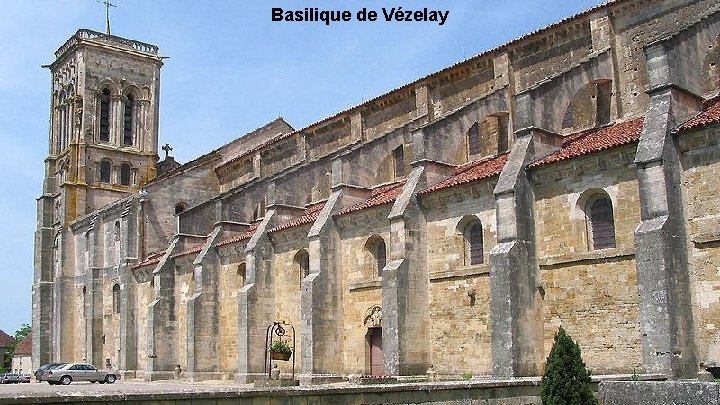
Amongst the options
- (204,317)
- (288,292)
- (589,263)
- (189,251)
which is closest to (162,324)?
(189,251)

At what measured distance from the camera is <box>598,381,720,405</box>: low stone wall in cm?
1103

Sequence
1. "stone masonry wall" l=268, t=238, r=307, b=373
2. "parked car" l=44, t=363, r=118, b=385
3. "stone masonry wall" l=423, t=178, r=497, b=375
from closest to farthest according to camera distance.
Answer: "stone masonry wall" l=423, t=178, r=497, b=375
"stone masonry wall" l=268, t=238, r=307, b=373
"parked car" l=44, t=363, r=118, b=385

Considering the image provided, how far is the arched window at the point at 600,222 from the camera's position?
859 inches

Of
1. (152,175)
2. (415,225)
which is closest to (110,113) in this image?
(152,175)

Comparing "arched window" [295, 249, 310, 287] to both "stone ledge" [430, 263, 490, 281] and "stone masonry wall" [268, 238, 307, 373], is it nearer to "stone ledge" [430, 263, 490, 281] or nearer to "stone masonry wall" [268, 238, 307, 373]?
"stone masonry wall" [268, 238, 307, 373]

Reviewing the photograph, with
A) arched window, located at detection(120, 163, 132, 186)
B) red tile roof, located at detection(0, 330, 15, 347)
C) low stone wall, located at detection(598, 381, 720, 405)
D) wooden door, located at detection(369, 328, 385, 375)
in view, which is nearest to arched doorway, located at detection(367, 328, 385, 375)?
wooden door, located at detection(369, 328, 385, 375)

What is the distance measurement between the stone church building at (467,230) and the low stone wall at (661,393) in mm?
6713

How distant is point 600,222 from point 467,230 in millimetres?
4778

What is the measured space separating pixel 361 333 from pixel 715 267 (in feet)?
43.7

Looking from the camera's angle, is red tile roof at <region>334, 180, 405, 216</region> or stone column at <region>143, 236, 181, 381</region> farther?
stone column at <region>143, 236, 181, 381</region>

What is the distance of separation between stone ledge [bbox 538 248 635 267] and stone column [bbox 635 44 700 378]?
1985mm

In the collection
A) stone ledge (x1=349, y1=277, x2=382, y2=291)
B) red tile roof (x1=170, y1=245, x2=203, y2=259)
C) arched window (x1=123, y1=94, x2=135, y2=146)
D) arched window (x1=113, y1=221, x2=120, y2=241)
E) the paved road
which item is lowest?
the paved road

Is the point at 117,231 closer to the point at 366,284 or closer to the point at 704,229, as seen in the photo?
the point at 366,284

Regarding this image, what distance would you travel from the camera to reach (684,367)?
18250 mm
